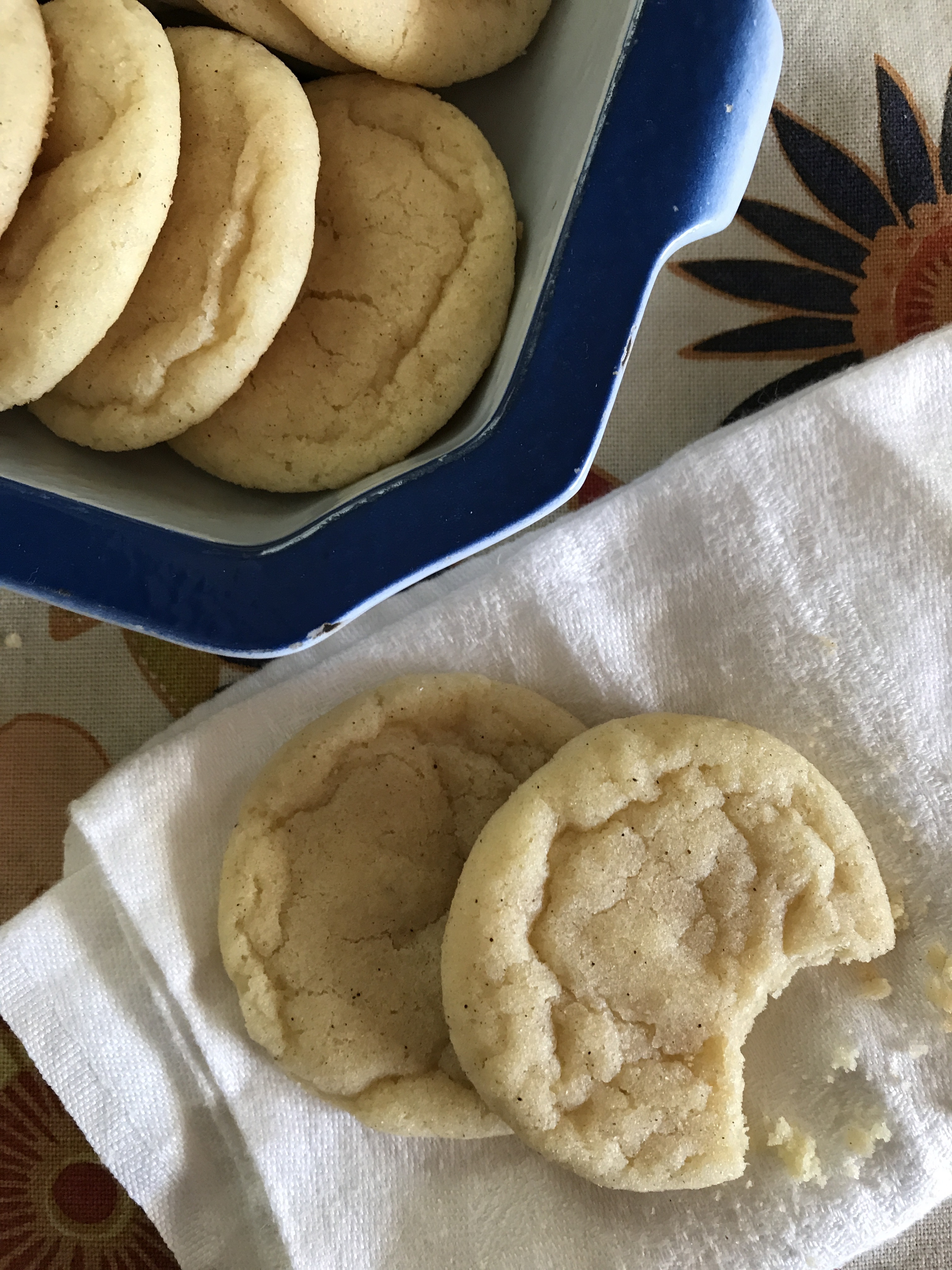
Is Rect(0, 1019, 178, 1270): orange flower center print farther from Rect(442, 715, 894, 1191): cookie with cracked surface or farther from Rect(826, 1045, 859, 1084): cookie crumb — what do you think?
Rect(826, 1045, 859, 1084): cookie crumb

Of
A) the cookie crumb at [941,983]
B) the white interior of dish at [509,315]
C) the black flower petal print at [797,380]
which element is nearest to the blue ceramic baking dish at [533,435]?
the white interior of dish at [509,315]

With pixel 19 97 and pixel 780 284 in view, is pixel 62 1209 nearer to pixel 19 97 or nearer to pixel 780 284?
pixel 19 97

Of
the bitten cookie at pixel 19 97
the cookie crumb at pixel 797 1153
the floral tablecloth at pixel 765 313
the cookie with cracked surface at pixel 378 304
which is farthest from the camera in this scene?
the floral tablecloth at pixel 765 313

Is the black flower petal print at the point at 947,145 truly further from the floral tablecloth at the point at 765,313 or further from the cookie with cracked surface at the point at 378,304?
the cookie with cracked surface at the point at 378,304

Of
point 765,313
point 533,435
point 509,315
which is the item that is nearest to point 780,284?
point 765,313

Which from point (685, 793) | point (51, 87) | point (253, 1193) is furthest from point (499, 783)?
point (51, 87)
